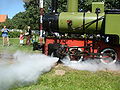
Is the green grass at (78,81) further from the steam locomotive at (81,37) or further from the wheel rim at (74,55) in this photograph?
the wheel rim at (74,55)

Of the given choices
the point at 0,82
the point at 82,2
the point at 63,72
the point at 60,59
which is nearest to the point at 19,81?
the point at 0,82

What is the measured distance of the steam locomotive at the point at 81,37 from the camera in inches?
309

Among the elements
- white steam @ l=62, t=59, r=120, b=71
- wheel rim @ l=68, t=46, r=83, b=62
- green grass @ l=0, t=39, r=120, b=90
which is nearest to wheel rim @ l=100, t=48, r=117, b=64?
white steam @ l=62, t=59, r=120, b=71

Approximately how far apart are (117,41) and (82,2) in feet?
56.6

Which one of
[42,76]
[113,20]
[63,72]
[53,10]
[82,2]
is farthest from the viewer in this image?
[82,2]

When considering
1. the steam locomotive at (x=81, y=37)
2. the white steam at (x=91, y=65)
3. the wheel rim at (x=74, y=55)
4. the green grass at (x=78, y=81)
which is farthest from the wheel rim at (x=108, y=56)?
the green grass at (x=78, y=81)

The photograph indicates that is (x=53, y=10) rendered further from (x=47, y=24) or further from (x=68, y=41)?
(x=68, y=41)

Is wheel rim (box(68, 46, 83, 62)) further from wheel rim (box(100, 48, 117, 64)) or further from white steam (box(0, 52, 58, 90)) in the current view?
white steam (box(0, 52, 58, 90))

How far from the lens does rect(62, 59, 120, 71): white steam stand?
24.9 feet

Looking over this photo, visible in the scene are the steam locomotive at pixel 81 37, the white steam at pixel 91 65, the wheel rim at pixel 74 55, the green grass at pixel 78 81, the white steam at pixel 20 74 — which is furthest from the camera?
the wheel rim at pixel 74 55

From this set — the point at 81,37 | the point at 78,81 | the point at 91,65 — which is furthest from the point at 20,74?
the point at 81,37

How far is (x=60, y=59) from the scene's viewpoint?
8.38 m

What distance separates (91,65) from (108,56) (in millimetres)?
619

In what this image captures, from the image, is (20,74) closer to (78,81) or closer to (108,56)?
(78,81)
